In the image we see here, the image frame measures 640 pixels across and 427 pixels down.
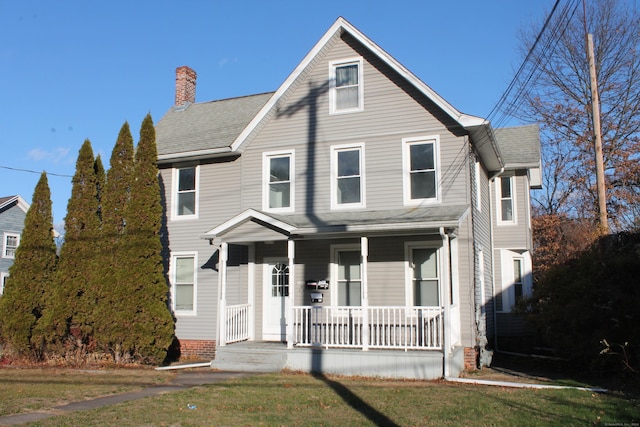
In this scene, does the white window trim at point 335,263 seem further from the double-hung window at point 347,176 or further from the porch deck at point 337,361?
the porch deck at point 337,361

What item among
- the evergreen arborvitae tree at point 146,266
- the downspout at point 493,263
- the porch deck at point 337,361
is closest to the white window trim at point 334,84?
the evergreen arborvitae tree at point 146,266

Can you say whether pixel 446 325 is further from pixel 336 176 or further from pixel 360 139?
pixel 360 139

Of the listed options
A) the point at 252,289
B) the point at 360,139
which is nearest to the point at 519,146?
the point at 360,139

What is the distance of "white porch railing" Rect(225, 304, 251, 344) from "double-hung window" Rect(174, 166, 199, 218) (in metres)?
3.34

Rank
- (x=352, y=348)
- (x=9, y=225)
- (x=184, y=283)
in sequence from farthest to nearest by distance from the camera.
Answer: (x=9, y=225), (x=184, y=283), (x=352, y=348)

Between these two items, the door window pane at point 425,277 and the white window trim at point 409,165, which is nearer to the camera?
the door window pane at point 425,277

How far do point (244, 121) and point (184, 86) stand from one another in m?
4.30

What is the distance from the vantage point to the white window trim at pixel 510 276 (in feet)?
61.0

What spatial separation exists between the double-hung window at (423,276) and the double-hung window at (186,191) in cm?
655

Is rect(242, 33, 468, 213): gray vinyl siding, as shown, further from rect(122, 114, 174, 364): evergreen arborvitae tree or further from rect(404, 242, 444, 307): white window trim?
rect(122, 114, 174, 364): evergreen arborvitae tree

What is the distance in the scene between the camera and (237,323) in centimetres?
1477

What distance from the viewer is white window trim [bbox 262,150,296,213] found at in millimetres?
15305

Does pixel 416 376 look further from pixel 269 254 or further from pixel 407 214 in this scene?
pixel 269 254

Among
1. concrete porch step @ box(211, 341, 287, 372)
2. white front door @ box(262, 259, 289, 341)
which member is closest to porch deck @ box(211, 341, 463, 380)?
concrete porch step @ box(211, 341, 287, 372)
